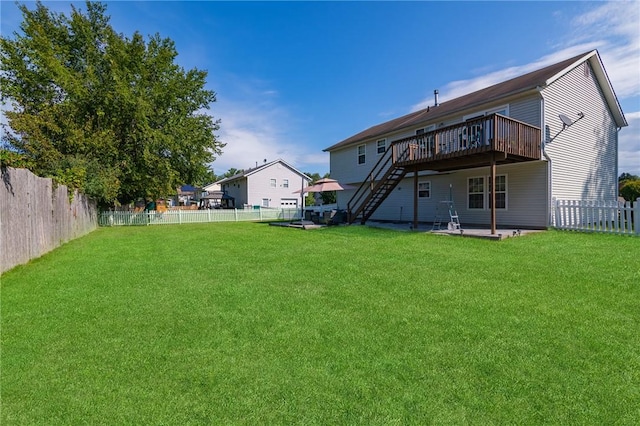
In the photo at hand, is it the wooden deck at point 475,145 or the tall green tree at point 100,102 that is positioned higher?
the tall green tree at point 100,102

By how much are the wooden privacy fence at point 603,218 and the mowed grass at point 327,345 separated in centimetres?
475

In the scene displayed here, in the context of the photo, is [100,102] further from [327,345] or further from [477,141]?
[327,345]

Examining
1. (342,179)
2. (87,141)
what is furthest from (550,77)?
(87,141)

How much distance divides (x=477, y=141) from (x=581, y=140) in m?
5.87

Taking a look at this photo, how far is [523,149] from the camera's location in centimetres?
1034

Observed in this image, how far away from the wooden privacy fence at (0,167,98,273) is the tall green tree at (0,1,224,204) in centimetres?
656

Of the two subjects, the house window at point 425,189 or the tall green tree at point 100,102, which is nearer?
the house window at point 425,189

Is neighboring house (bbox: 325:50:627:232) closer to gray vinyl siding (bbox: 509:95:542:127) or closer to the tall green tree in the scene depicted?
gray vinyl siding (bbox: 509:95:542:127)

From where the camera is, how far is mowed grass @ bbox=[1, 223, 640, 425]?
6.93 ft

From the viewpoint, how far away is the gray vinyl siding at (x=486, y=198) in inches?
452

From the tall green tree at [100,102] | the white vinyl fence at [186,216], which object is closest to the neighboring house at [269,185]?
the white vinyl fence at [186,216]

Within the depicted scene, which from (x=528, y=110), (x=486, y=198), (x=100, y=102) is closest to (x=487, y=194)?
(x=486, y=198)

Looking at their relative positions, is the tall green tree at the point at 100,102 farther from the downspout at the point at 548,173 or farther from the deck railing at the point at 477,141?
the downspout at the point at 548,173

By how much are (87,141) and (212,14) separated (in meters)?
9.77
